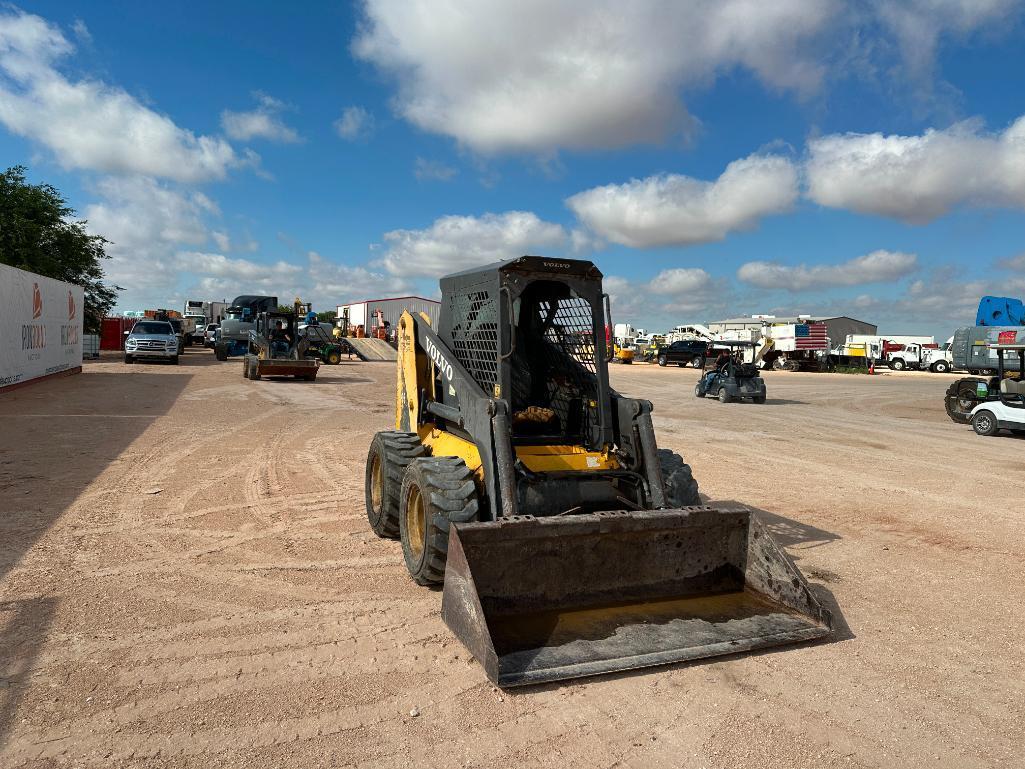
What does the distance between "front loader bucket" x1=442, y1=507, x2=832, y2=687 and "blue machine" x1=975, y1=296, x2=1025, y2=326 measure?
2072cm

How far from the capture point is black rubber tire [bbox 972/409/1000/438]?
15773 millimetres

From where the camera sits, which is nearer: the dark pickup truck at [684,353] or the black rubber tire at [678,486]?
the black rubber tire at [678,486]

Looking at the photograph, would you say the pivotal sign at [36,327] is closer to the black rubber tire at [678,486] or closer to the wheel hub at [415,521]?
the wheel hub at [415,521]

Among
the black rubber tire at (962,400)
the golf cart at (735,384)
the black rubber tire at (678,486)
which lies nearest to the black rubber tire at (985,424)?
the black rubber tire at (962,400)

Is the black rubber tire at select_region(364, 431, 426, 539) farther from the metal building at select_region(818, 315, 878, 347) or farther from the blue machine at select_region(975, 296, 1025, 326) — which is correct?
the metal building at select_region(818, 315, 878, 347)

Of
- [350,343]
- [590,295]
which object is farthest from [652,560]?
[350,343]

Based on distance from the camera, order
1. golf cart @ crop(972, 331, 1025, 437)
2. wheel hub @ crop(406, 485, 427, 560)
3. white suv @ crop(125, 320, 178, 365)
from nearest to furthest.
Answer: wheel hub @ crop(406, 485, 427, 560)
golf cart @ crop(972, 331, 1025, 437)
white suv @ crop(125, 320, 178, 365)

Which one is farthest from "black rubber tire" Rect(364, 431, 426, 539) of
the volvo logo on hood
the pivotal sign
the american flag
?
the american flag

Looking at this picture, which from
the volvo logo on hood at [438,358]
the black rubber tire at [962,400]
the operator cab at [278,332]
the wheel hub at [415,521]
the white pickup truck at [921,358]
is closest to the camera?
the wheel hub at [415,521]

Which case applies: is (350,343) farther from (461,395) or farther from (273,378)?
(461,395)

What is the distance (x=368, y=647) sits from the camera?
163 inches

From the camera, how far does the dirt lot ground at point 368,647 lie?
322 centimetres

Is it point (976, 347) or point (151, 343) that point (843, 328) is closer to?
point (976, 347)

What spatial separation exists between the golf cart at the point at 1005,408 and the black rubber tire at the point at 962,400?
53.7 inches
